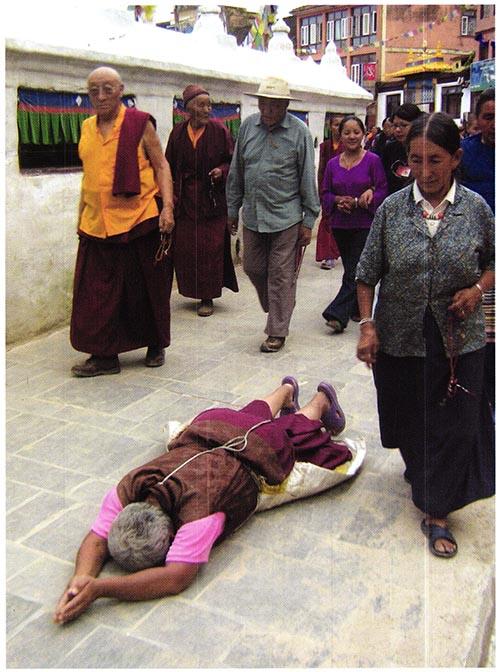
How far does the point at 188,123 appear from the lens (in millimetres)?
6336

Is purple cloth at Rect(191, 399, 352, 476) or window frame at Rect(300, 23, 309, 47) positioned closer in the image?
purple cloth at Rect(191, 399, 352, 476)

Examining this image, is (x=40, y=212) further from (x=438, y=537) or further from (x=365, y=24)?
(x=365, y=24)

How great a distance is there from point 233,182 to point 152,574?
11.7 ft

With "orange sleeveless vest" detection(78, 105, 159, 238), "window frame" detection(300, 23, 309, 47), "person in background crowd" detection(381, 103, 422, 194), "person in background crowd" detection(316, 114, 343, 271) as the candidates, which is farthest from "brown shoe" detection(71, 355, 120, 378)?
"window frame" detection(300, 23, 309, 47)

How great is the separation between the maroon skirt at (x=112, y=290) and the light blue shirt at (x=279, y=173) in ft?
2.84

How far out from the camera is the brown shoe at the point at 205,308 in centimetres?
657

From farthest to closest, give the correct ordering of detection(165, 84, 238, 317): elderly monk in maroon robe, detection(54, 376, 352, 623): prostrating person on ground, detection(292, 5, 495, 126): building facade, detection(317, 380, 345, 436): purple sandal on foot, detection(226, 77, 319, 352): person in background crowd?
detection(292, 5, 495, 126): building facade → detection(165, 84, 238, 317): elderly monk in maroon robe → detection(226, 77, 319, 352): person in background crowd → detection(317, 380, 345, 436): purple sandal on foot → detection(54, 376, 352, 623): prostrating person on ground

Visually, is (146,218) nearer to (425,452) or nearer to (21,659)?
(425,452)

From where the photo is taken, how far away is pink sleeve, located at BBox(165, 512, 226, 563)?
265 cm

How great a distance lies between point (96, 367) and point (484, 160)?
9.03 feet

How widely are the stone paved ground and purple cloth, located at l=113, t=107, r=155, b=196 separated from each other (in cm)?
126

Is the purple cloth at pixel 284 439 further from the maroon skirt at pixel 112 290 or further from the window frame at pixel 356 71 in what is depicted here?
the window frame at pixel 356 71

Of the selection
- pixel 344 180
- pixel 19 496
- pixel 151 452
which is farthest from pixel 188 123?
pixel 19 496

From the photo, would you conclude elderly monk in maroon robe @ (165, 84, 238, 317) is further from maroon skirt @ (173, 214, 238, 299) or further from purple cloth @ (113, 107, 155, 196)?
purple cloth @ (113, 107, 155, 196)
